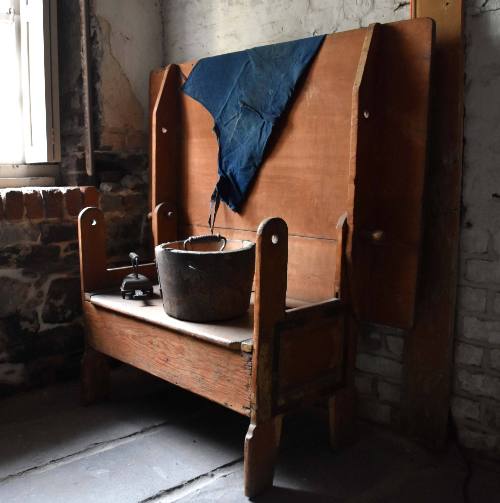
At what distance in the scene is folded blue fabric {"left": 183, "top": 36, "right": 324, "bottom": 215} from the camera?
2.37 m

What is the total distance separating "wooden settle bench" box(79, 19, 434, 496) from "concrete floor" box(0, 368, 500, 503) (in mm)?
135

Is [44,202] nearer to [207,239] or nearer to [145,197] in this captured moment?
[145,197]

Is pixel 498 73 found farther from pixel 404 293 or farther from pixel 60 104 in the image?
pixel 60 104

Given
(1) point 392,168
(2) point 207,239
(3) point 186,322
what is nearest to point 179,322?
(3) point 186,322

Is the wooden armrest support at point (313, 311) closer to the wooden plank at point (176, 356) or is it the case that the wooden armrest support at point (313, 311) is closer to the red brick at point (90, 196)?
the wooden plank at point (176, 356)

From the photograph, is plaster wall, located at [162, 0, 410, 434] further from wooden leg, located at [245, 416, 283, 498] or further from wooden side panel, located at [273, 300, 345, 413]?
wooden leg, located at [245, 416, 283, 498]

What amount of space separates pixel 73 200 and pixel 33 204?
199 millimetres

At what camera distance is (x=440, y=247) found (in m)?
2.14

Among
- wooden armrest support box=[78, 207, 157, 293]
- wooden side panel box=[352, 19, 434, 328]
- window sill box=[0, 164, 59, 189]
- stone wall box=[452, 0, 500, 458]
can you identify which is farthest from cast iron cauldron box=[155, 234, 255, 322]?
window sill box=[0, 164, 59, 189]

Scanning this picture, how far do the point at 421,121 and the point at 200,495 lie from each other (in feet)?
4.86

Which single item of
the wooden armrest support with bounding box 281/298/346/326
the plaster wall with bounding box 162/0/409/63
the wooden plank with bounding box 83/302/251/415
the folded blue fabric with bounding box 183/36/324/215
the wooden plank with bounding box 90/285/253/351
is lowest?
the wooden plank with bounding box 83/302/251/415

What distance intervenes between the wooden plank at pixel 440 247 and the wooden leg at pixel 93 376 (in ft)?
4.34

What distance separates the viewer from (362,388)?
96.0 inches

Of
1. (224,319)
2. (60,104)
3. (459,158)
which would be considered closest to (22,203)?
(60,104)
